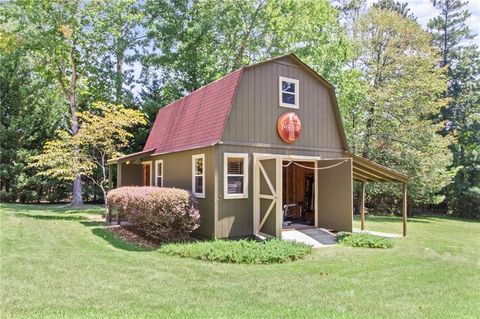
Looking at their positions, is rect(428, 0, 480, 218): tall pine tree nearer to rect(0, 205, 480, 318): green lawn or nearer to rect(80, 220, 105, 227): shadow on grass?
rect(0, 205, 480, 318): green lawn

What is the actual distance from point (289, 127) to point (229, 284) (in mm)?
5988

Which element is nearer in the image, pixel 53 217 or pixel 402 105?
pixel 53 217

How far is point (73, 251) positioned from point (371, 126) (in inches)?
697

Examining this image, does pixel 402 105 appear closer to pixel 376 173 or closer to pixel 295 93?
pixel 376 173

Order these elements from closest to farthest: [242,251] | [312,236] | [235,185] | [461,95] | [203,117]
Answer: [242,251], [235,185], [312,236], [203,117], [461,95]

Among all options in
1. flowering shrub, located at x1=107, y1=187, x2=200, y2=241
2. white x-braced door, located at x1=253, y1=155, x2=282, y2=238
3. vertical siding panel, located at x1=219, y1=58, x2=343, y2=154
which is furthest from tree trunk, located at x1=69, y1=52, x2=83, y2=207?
white x-braced door, located at x1=253, y1=155, x2=282, y2=238

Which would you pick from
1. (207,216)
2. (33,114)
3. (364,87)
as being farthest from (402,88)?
(33,114)

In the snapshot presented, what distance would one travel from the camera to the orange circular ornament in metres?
10.8

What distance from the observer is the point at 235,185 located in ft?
33.2

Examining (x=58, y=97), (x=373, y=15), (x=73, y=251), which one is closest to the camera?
(x=73, y=251)

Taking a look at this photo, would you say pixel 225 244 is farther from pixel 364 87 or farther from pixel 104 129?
pixel 364 87

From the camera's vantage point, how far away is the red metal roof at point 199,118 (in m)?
10.2

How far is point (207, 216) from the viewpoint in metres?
10.0

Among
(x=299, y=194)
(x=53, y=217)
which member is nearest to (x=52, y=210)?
(x=53, y=217)
